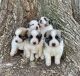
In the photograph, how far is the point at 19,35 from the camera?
6.65m

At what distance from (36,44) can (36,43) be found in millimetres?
37

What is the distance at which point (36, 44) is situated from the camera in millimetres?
6582

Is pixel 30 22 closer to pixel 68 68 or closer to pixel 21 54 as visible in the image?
pixel 21 54

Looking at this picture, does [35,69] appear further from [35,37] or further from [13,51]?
[35,37]

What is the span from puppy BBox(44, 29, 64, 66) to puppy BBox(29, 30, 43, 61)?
116 millimetres

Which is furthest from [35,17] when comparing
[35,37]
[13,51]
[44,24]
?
[35,37]

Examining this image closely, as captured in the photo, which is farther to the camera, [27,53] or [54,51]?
[27,53]

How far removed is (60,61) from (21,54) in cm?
82

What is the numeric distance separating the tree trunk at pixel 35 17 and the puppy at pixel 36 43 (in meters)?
0.28

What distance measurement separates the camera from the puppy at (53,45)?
21.1 ft

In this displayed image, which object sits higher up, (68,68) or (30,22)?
(30,22)

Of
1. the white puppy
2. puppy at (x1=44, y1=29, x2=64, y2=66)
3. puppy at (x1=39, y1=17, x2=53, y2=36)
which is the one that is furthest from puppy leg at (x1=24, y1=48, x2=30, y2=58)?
puppy at (x1=39, y1=17, x2=53, y2=36)

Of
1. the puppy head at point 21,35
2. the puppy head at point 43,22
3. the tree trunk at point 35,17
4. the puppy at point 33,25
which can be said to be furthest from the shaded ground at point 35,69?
the puppy head at point 43,22

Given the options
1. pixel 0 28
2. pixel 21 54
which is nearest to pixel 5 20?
pixel 0 28
